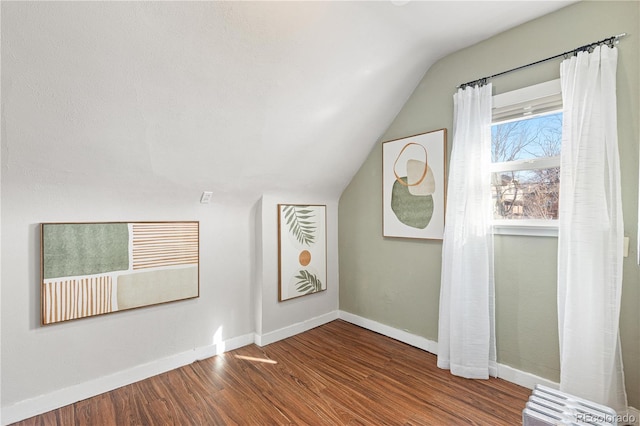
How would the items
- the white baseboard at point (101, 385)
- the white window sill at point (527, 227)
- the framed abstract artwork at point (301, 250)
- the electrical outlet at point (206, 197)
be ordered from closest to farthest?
the white baseboard at point (101, 385) < the white window sill at point (527, 227) < the electrical outlet at point (206, 197) < the framed abstract artwork at point (301, 250)

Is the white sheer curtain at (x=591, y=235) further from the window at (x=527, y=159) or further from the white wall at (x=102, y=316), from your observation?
the white wall at (x=102, y=316)

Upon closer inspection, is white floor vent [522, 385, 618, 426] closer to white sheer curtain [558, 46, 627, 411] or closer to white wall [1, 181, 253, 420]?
white sheer curtain [558, 46, 627, 411]

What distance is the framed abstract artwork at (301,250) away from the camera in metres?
2.99

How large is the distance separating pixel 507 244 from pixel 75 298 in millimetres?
2949

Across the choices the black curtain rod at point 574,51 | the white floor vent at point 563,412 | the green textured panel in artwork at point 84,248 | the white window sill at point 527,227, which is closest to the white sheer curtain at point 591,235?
the black curtain rod at point 574,51

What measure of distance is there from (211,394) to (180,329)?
619 millimetres

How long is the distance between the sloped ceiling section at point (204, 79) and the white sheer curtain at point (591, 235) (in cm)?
63

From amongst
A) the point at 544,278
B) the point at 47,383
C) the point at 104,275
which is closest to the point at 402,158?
the point at 544,278

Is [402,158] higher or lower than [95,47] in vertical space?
lower

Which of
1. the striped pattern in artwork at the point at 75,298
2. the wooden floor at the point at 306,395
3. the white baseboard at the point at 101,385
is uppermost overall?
the striped pattern in artwork at the point at 75,298

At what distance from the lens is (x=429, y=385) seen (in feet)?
7.25

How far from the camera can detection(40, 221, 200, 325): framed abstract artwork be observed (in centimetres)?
196

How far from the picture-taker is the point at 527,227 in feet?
7.07

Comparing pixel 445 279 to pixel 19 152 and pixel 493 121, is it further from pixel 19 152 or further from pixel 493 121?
pixel 19 152
